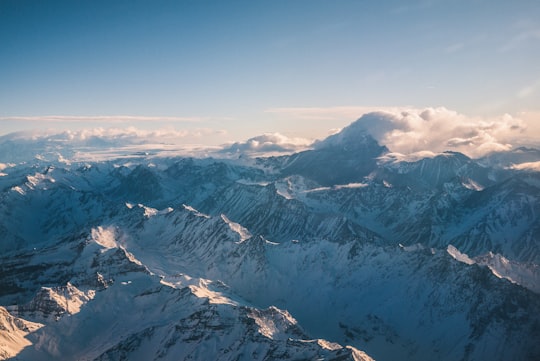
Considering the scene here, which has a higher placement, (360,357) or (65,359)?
(360,357)

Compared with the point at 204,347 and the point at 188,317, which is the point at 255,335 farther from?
the point at 188,317

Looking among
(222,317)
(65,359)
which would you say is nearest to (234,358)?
(222,317)

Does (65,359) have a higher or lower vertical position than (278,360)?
lower

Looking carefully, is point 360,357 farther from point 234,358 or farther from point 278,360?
point 234,358

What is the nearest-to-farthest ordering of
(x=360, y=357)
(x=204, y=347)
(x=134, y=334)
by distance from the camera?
(x=360, y=357)
(x=204, y=347)
(x=134, y=334)

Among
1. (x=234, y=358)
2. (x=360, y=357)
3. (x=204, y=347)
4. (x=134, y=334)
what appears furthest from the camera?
(x=134, y=334)

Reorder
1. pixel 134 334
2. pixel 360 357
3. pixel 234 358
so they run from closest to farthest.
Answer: pixel 360 357, pixel 234 358, pixel 134 334

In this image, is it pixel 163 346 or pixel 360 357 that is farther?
pixel 163 346

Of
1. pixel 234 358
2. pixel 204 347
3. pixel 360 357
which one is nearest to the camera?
pixel 360 357

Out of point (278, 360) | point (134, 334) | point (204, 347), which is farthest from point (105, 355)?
point (278, 360)
